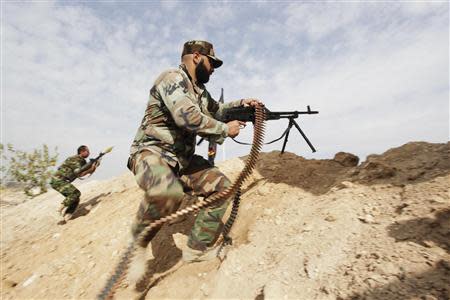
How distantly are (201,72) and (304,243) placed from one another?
8.18 feet

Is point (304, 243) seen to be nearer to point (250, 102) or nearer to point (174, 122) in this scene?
point (174, 122)

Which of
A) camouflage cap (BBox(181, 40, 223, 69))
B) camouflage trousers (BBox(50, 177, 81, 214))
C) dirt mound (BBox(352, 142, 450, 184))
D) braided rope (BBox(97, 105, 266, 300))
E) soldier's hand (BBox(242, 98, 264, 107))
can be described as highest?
camouflage cap (BBox(181, 40, 223, 69))

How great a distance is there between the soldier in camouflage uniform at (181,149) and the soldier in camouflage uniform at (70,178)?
16.4 feet

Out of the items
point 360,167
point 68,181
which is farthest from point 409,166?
point 68,181

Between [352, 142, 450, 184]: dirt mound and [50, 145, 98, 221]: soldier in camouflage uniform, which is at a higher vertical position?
[352, 142, 450, 184]: dirt mound

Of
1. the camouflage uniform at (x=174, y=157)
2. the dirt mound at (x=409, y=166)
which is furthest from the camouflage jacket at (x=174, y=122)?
the dirt mound at (x=409, y=166)

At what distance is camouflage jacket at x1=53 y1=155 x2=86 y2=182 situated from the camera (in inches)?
330

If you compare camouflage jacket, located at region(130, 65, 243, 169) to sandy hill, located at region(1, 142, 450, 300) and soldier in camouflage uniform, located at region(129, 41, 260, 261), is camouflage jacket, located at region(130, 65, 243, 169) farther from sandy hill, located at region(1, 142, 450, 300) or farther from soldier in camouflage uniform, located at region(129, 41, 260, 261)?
sandy hill, located at region(1, 142, 450, 300)

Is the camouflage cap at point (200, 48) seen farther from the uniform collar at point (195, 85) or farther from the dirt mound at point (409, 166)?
the dirt mound at point (409, 166)

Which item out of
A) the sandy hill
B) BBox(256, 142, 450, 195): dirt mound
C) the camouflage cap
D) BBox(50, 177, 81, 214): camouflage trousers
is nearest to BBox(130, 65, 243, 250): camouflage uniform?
the camouflage cap

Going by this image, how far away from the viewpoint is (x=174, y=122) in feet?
12.0

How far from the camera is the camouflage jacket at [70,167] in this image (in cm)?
838

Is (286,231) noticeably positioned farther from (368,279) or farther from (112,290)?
(112,290)

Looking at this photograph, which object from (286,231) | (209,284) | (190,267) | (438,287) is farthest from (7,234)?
(438,287)
